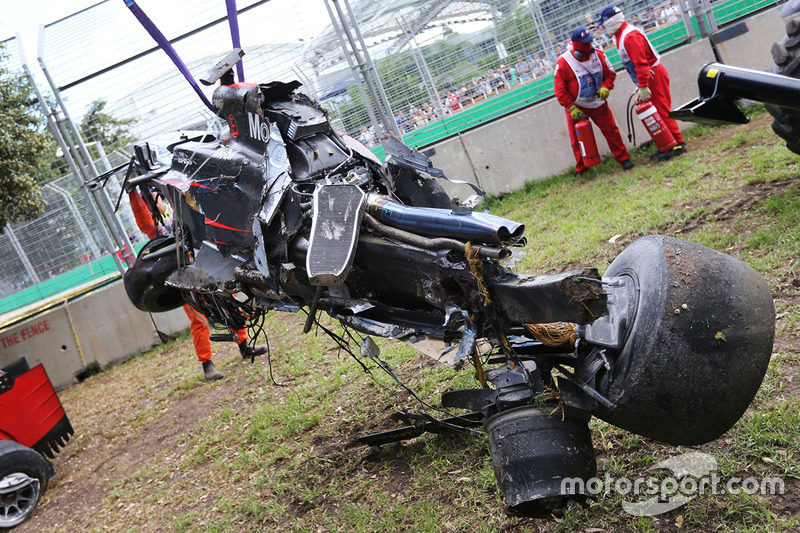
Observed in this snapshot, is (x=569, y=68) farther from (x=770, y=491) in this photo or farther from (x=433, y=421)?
(x=770, y=491)

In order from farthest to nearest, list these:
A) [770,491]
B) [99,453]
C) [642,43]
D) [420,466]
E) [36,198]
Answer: [36,198] < [642,43] < [99,453] < [420,466] < [770,491]

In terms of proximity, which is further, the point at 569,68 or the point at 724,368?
the point at 569,68

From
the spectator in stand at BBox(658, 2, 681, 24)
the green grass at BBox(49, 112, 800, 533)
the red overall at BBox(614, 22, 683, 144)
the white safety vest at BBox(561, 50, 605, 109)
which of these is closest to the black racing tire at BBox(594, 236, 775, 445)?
the green grass at BBox(49, 112, 800, 533)

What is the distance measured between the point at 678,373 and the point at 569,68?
24.3ft

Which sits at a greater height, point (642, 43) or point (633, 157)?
point (642, 43)

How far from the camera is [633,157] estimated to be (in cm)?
932

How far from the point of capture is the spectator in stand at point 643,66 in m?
8.71

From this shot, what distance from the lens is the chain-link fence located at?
956cm

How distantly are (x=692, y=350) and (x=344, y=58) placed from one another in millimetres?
8387

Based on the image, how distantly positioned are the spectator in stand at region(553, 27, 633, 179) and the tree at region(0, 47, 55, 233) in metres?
8.30

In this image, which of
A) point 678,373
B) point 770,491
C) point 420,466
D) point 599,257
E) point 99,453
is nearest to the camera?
point 678,373

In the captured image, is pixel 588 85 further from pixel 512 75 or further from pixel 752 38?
pixel 752 38

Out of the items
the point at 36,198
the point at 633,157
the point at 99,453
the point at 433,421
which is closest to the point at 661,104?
the point at 633,157

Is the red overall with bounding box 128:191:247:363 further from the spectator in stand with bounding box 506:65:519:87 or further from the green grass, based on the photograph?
the spectator in stand with bounding box 506:65:519:87
